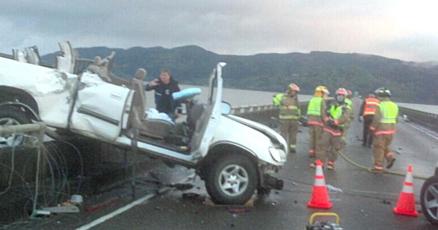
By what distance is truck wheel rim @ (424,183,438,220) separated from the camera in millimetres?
9740

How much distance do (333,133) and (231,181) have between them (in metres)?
7.01

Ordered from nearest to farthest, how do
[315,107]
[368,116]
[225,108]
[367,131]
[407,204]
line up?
1. [407,204]
2. [225,108]
3. [315,107]
4. [368,116]
5. [367,131]

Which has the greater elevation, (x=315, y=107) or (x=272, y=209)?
(x=315, y=107)

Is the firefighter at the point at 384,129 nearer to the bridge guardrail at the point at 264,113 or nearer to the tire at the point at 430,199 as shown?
the tire at the point at 430,199

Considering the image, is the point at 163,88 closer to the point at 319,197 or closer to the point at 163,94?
the point at 163,94

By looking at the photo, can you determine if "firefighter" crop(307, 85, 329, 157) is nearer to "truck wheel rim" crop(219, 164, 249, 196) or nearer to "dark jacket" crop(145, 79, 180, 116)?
"dark jacket" crop(145, 79, 180, 116)

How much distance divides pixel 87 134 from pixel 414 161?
12157mm

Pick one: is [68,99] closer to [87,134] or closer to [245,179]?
[87,134]

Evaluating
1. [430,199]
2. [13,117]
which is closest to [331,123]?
[430,199]

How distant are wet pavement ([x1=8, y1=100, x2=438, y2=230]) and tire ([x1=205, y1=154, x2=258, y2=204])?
0.20 metres

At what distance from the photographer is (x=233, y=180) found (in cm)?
1055

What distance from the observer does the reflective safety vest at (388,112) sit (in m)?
16.7

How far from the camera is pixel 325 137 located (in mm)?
17125

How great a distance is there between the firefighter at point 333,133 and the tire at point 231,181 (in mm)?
6411
